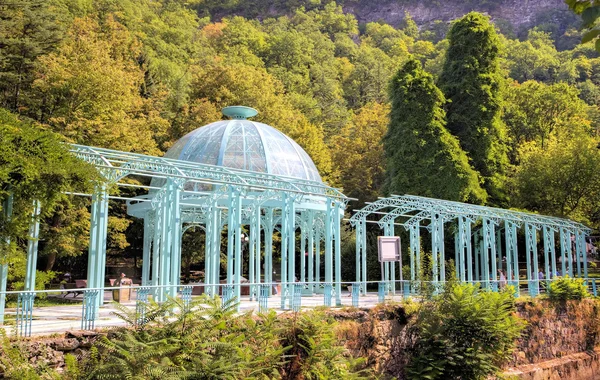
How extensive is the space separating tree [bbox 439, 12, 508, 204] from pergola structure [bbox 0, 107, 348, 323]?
57.2 ft

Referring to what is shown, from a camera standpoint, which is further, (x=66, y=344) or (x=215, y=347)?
(x=215, y=347)

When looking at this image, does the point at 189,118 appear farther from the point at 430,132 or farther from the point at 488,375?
the point at 488,375

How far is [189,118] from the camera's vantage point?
129 ft

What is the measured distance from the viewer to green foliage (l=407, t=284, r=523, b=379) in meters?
16.3

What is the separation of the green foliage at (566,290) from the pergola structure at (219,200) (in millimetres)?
8959

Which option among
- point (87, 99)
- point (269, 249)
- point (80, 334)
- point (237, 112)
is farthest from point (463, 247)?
point (87, 99)

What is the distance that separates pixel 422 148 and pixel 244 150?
18865 millimetres

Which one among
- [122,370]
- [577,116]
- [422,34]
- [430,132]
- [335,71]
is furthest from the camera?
[422,34]

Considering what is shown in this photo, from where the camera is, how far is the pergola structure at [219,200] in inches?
645

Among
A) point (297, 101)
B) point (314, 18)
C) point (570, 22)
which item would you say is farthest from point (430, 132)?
point (570, 22)

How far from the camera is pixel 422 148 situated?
39.5 m

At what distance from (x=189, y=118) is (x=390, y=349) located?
87.3 ft

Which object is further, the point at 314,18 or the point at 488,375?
the point at 314,18

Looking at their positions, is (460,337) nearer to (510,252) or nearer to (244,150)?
(244,150)
